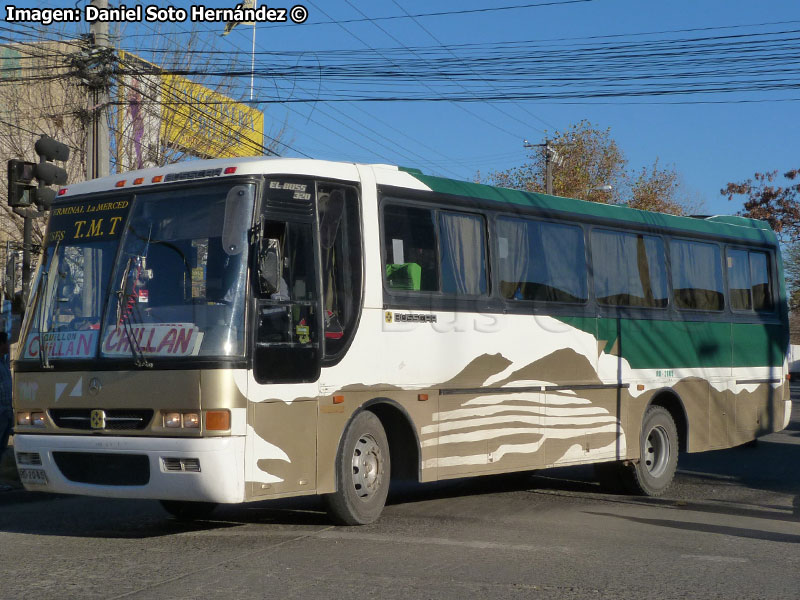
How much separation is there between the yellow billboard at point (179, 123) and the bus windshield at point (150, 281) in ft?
49.8

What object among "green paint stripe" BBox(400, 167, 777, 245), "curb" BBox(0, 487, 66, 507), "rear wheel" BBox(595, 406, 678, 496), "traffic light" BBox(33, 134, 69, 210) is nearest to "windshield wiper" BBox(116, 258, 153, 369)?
"green paint stripe" BBox(400, 167, 777, 245)

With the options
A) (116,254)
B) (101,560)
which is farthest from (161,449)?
(116,254)

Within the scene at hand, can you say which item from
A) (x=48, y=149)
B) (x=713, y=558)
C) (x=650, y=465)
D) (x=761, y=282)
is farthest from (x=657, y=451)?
(x=48, y=149)

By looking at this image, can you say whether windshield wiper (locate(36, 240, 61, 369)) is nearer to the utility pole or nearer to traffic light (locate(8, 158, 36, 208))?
traffic light (locate(8, 158, 36, 208))

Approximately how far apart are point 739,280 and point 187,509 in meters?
8.30

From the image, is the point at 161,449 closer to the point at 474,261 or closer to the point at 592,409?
the point at 474,261

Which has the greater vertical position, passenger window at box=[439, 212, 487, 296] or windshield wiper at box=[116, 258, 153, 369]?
passenger window at box=[439, 212, 487, 296]

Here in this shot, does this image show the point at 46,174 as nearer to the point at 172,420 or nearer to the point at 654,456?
the point at 172,420

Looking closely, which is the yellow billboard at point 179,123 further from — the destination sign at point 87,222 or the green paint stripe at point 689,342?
the destination sign at point 87,222

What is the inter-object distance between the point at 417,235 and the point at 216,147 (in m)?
17.2

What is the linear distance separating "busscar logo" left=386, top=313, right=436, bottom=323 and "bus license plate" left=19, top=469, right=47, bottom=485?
3.14 meters

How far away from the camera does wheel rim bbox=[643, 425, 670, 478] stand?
43.5 ft

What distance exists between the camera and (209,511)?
34.2 ft

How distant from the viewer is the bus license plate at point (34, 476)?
907cm
